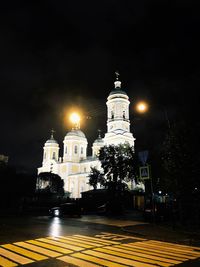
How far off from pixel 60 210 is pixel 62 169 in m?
62.8

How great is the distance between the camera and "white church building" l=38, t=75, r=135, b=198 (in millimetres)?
62844

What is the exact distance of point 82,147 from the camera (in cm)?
9325

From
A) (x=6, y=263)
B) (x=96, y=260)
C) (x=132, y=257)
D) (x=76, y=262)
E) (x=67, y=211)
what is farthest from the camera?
(x=67, y=211)

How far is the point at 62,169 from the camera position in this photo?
90.8m

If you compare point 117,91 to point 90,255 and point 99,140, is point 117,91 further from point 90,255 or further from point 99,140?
point 90,255

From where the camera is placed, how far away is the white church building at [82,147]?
6284 cm

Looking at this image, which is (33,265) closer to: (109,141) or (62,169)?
(109,141)

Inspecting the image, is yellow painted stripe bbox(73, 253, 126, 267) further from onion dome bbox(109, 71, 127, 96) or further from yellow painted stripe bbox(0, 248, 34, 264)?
onion dome bbox(109, 71, 127, 96)

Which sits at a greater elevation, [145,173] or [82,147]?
[82,147]

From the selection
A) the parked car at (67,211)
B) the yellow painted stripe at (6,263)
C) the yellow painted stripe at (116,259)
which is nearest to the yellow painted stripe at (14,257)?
the yellow painted stripe at (6,263)

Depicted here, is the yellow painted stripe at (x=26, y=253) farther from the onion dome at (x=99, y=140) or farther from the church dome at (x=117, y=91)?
the onion dome at (x=99, y=140)

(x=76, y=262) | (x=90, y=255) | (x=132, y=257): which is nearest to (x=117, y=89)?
(x=90, y=255)

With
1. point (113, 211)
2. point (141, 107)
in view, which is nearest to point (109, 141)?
point (113, 211)

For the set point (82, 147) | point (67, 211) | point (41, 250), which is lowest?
point (41, 250)
